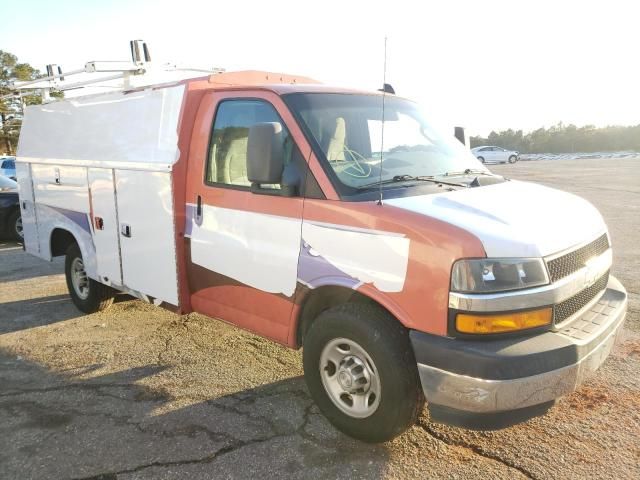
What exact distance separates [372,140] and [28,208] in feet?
16.1

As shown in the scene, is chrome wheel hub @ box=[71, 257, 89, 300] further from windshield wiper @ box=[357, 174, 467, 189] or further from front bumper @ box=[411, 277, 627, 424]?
front bumper @ box=[411, 277, 627, 424]

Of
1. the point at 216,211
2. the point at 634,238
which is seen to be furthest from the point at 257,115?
the point at 634,238

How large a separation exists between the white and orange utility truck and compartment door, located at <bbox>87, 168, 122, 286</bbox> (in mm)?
22

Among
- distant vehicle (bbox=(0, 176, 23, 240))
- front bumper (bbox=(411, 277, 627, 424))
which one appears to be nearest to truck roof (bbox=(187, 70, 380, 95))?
front bumper (bbox=(411, 277, 627, 424))

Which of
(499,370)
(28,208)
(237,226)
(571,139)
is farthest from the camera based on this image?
(571,139)

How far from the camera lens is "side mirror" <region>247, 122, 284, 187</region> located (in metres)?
3.23

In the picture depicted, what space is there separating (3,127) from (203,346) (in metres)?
56.6

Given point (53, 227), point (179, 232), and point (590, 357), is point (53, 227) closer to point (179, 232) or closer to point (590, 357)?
point (179, 232)

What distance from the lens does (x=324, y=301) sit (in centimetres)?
343

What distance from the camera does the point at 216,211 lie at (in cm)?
395

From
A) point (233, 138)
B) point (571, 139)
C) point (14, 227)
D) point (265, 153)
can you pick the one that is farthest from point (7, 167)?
point (571, 139)

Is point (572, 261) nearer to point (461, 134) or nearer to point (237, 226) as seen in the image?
point (237, 226)

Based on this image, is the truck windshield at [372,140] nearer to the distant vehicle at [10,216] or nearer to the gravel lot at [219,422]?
the gravel lot at [219,422]

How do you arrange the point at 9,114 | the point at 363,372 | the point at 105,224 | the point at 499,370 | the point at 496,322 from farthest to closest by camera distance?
the point at 9,114 → the point at 105,224 → the point at 363,372 → the point at 496,322 → the point at 499,370
